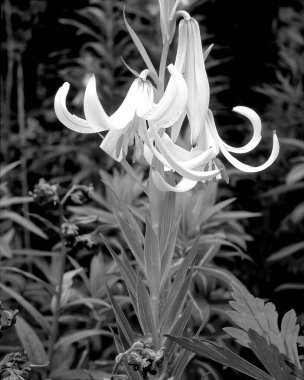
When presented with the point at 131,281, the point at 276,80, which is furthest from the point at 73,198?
the point at 276,80

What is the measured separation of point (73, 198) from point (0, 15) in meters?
1.44

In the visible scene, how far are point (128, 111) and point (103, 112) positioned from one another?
0.05 m

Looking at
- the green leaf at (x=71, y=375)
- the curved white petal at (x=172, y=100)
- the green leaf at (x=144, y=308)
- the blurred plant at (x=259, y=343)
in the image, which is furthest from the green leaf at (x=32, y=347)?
the curved white petal at (x=172, y=100)

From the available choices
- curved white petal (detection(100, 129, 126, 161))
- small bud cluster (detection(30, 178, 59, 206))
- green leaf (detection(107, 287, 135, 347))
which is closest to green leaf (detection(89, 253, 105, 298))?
small bud cluster (detection(30, 178, 59, 206))

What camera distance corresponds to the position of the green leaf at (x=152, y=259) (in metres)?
0.82

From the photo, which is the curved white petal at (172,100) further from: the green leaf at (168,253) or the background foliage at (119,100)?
the background foliage at (119,100)

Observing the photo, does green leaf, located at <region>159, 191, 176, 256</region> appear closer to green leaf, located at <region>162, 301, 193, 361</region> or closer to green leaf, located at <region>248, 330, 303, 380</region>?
green leaf, located at <region>162, 301, 193, 361</region>

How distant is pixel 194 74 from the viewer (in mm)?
819

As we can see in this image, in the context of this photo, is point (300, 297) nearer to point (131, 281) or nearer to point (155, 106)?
point (131, 281)

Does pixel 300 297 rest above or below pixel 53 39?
below

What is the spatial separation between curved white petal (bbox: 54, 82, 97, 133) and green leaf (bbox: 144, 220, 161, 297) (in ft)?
0.50

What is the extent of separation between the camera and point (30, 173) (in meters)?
2.32

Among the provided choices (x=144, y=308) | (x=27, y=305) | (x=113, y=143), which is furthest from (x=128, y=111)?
(x=27, y=305)

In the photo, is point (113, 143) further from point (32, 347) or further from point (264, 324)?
point (32, 347)
